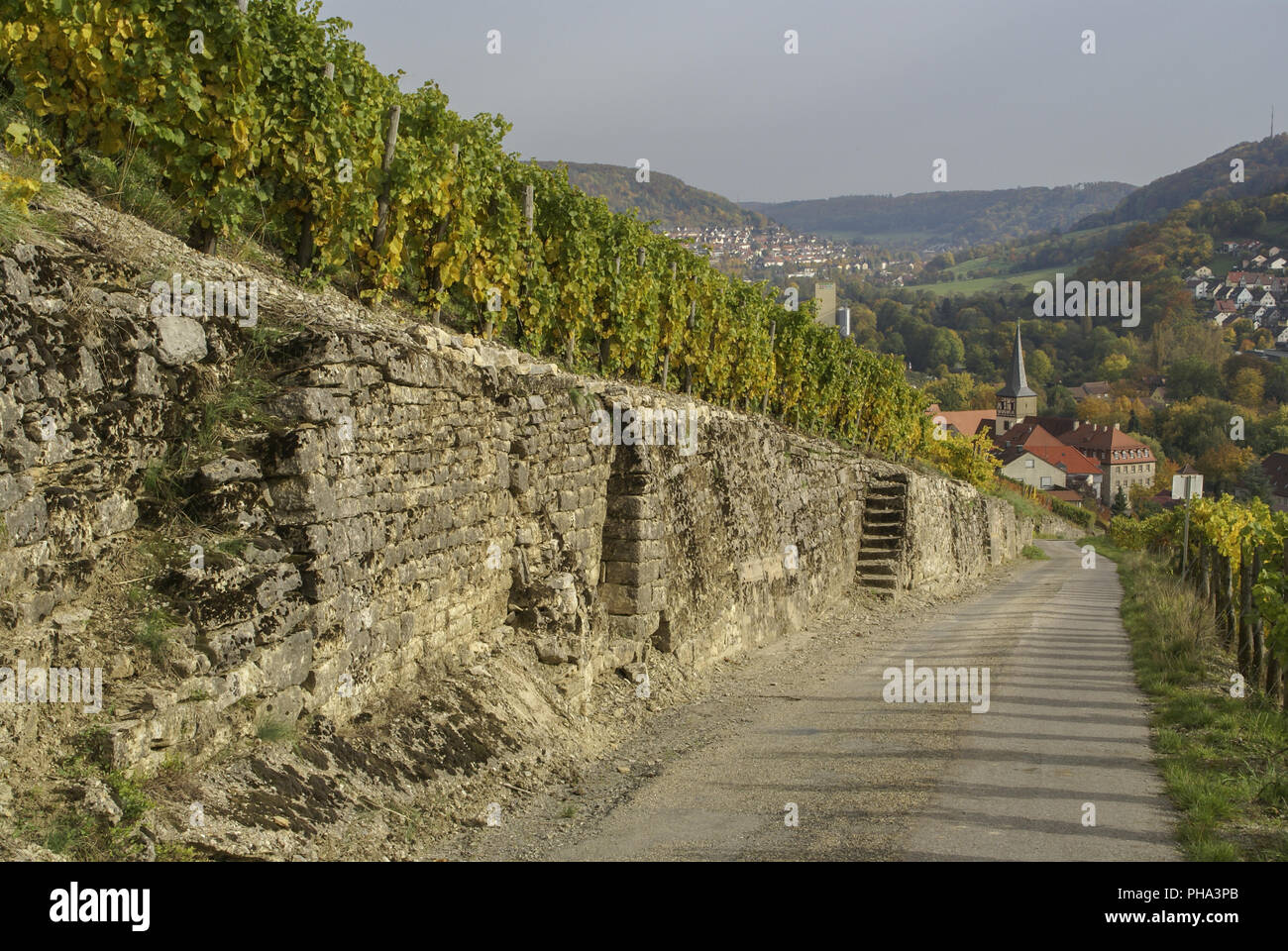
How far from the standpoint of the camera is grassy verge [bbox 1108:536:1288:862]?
6699 millimetres

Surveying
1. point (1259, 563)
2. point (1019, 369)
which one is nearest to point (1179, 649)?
point (1259, 563)

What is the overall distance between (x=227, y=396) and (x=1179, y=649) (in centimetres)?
1202

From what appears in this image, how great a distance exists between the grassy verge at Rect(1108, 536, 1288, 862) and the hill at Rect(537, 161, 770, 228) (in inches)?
2872

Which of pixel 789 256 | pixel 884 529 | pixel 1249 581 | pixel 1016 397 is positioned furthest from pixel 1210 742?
pixel 789 256

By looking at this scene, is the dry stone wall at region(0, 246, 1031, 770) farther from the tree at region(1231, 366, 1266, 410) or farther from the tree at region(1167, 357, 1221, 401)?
the tree at region(1167, 357, 1221, 401)

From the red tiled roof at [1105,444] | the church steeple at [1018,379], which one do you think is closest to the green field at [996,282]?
the church steeple at [1018,379]

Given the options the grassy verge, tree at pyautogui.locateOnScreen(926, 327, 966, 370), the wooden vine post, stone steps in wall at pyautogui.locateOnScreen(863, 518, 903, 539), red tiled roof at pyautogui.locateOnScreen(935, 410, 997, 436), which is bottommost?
the grassy verge

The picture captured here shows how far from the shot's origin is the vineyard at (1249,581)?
398 inches

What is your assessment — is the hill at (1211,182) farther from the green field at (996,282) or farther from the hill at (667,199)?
the hill at (667,199)

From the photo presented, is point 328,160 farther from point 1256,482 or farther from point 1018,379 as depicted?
point 1018,379

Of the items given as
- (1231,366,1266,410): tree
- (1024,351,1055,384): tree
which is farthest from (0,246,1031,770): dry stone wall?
(1024,351,1055,384): tree

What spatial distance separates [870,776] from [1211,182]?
564 ft

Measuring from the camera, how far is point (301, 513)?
20.6 feet

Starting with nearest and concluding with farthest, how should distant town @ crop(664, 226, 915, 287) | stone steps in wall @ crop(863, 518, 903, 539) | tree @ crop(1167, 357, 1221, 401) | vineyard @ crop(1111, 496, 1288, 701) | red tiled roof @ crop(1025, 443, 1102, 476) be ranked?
vineyard @ crop(1111, 496, 1288, 701)
stone steps in wall @ crop(863, 518, 903, 539)
tree @ crop(1167, 357, 1221, 401)
red tiled roof @ crop(1025, 443, 1102, 476)
distant town @ crop(664, 226, 915, 287)
